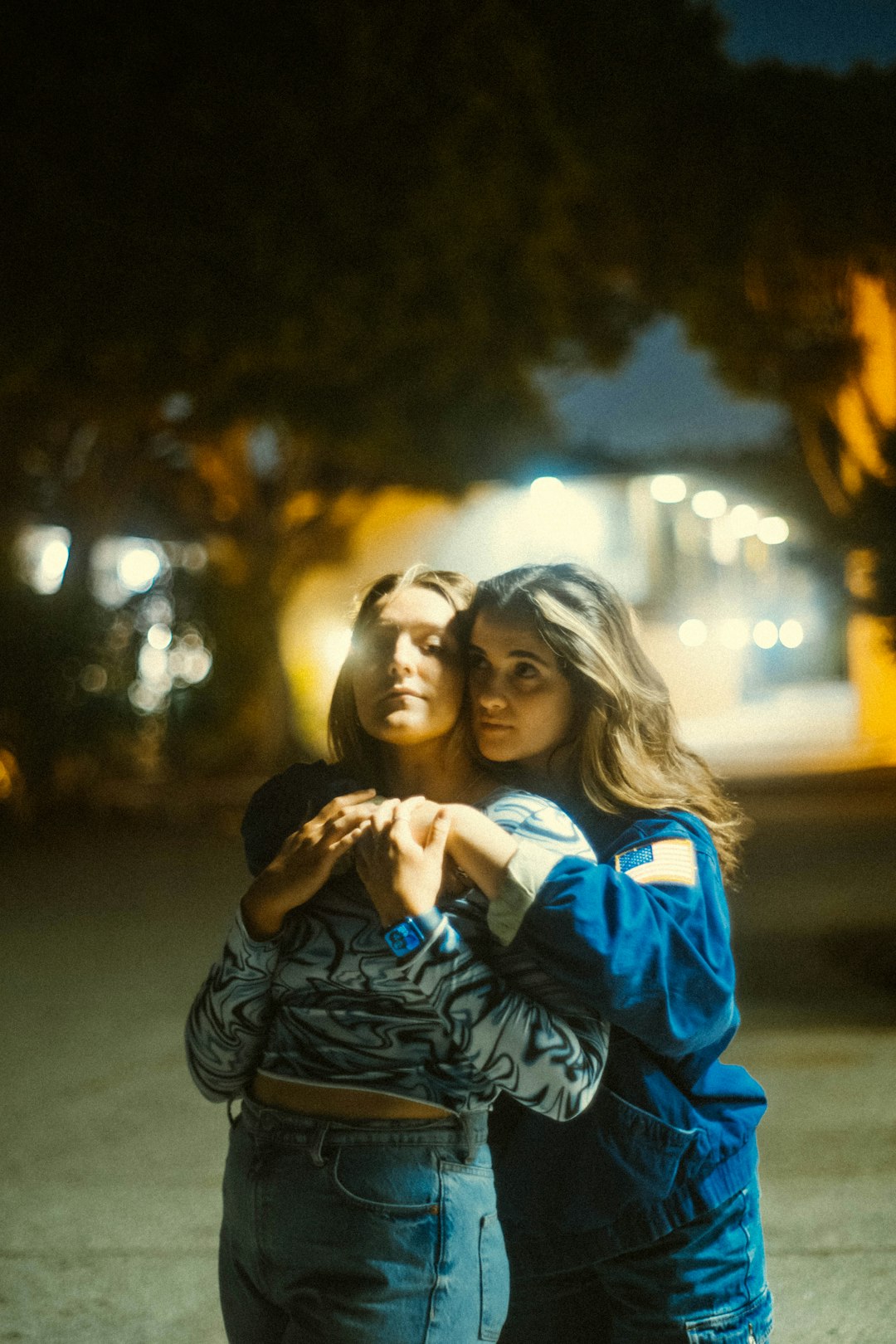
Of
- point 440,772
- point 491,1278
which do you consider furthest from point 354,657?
point 491,1278

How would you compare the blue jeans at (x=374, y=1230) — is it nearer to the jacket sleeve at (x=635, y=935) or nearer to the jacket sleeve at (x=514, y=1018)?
the jacket sleeve at (x=514, y=1018)

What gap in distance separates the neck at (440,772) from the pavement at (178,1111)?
2.26 m

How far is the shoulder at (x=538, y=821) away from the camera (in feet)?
6.11

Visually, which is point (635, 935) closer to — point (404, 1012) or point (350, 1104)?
point (404, 1012)

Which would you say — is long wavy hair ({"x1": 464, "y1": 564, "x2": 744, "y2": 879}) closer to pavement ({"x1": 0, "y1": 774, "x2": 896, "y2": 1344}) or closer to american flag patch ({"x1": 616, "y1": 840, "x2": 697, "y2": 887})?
american flag patch ({"x1": 616, "y1": 840, "x2": 697, "y2": 887})

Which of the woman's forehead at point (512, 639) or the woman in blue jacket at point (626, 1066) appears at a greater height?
the woman's forehead at point (512, 639)

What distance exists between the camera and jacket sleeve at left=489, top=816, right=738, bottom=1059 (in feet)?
5.59

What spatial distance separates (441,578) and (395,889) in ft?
1.94

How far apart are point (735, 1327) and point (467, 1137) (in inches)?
22.0

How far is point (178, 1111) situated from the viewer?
18.3ft

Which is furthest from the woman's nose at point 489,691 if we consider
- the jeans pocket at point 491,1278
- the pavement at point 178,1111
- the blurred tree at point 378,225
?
the blurred tree at point 378,225

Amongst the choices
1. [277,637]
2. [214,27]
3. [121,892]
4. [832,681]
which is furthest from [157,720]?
[832,681]

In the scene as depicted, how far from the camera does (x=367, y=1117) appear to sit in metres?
1.78

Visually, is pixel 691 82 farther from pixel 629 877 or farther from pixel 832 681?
pixel 832 681
